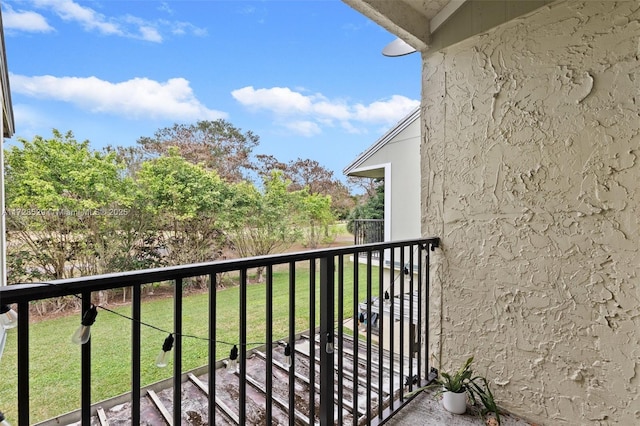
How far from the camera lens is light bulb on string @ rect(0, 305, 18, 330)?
1.95 feet

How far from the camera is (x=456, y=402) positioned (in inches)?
63.6

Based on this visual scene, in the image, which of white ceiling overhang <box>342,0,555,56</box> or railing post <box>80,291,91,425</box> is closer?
railing post <box>80,291,91,425</box>

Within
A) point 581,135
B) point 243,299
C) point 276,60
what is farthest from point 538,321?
point 276,60

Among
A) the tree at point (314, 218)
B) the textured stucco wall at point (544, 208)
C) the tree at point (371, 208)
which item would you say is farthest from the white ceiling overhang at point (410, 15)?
the tree at point (314, 218)

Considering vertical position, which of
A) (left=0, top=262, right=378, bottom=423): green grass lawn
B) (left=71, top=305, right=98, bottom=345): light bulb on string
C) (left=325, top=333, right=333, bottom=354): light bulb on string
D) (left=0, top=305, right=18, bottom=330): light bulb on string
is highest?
(left=0, top=305, right=18, bottom=330): light bulb on string

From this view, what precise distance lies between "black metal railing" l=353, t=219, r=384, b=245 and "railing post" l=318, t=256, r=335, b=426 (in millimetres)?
4837

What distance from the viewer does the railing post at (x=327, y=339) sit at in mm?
1276

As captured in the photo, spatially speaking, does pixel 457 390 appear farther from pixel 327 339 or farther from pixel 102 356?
pixel 102 356

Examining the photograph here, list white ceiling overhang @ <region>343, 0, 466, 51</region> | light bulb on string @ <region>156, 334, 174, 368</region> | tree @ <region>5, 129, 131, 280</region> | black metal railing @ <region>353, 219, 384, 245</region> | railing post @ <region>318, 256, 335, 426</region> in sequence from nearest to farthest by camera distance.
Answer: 1. light bulb on string @ <region>156, 334, 174, 368</region>
2. railing post @ <region>318, 256, 335, 426</region>
3. white ceiling overhang @ <region>343, 0, 466, 51</region>
4. tree @ <region>5, 129, 131, 280</region>
5. black metal railing @ <region>353, 219, 384, 245</region>

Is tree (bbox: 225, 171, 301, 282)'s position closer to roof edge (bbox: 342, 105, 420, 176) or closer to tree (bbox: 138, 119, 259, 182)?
tree (bbox: 138, 119, 259, 182)

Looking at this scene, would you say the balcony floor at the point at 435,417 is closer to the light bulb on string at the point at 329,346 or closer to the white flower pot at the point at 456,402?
the white flower pot at the point at 456,402

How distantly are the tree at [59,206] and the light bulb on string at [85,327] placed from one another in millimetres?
4611

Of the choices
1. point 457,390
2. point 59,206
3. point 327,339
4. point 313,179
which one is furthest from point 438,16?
point 313,179

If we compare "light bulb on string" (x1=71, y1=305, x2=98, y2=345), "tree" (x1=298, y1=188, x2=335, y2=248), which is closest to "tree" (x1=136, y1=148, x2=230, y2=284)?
"tree" (x1=298, y1=188, x2=335, y2=248)
